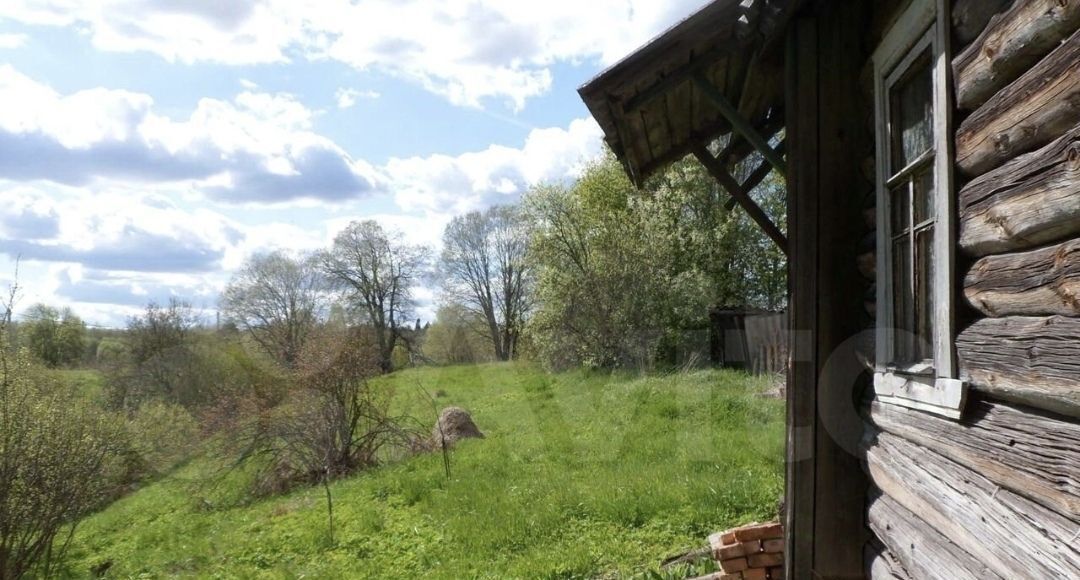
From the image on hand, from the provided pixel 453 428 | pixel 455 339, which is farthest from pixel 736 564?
pixel 455 339

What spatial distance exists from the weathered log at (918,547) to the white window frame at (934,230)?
42cm

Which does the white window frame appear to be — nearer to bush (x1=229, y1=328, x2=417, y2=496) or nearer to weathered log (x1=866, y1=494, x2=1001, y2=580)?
weathered log (x1=866, y1=494, x2=1001, y2=580)

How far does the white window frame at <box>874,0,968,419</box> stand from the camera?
2457mm

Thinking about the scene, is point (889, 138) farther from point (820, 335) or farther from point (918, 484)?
point (918, 484)

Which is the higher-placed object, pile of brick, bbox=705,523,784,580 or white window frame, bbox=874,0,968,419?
white window frame, bbox=874,0,968,419

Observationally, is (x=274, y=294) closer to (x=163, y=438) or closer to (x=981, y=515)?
(x=163, y=438)

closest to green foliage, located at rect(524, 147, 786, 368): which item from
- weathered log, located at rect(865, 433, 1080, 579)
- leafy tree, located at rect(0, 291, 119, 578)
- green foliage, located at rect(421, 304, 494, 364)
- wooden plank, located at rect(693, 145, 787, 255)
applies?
green foliage, located at rect(421, 304, 494, 364)

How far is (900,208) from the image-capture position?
3107 millimetres

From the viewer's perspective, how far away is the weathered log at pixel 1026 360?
176 centimetres

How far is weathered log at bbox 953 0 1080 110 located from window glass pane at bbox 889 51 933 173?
0.40 meters

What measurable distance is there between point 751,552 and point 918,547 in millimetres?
2373

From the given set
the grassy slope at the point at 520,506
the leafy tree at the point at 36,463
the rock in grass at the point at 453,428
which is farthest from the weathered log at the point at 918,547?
the rock in grass at the point at 453,428

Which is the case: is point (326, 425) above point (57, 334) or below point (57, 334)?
below

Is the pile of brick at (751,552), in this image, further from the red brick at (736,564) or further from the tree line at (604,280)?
the tree line at (604,280)
